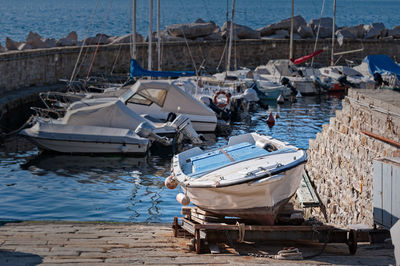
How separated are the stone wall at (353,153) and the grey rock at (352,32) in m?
38.4

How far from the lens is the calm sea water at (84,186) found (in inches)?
607

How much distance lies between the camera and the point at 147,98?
24.9 meters

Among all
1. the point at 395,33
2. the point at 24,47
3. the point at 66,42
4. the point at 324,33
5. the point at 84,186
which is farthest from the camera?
the point at 395,33

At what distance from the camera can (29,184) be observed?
59.5 ft

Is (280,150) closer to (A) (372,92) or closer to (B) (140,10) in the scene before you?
(A) (372,92)

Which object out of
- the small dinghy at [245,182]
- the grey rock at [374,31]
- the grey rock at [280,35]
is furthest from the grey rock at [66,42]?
the small dinghy at [245,182]

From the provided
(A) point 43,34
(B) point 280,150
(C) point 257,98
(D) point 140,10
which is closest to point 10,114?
(C) point 257,98

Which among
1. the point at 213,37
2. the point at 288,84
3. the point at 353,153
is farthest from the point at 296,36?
the point at 353,153

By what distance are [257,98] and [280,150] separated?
20733mm

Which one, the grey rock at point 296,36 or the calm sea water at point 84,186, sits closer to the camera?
the calm sea water at point 84,186

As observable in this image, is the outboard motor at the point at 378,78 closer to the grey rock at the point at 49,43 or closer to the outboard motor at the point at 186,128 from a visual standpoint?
the outboard motor at the point at 186,128

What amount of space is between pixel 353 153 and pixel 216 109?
54.0 ft

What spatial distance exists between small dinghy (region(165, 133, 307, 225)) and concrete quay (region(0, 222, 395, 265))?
564 mm

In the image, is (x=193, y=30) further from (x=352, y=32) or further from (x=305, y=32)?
(x=352, y=32)
